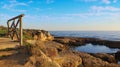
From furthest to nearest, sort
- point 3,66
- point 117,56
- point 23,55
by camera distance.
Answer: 1. point 117,56
2. point 23,55
3. point 3,66

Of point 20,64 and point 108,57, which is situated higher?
point 20,64

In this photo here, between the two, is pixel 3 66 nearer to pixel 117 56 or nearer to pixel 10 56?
pixel 10 56

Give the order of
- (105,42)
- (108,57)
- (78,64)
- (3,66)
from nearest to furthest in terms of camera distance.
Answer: (3,66) < (78,64) < (108,57) < (105,42)

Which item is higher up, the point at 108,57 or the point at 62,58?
the point at 62,58

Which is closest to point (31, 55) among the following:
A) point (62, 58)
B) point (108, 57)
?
point (62, 58)

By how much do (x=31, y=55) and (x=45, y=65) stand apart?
1.40 meters

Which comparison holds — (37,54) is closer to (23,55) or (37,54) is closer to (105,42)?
(23,55)

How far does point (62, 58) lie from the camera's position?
1394 cm

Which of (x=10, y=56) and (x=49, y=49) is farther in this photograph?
(x=49, y=49)

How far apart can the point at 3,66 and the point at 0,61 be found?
0.99 m

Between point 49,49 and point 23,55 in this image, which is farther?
point 49,49

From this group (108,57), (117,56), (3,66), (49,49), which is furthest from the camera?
(117,56)

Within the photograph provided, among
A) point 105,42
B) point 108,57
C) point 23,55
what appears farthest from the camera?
point 105,42

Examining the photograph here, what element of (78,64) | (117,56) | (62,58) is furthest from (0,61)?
(117,56)
